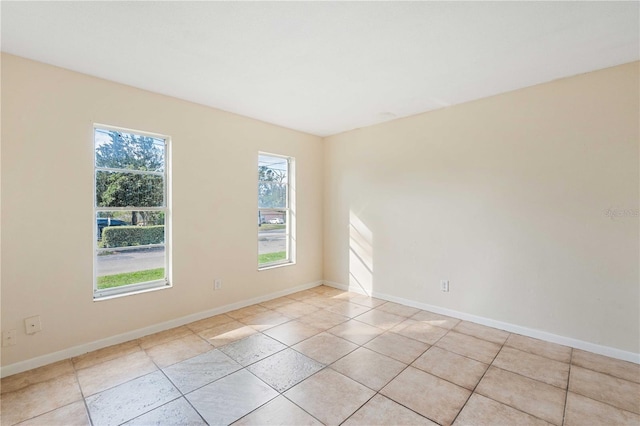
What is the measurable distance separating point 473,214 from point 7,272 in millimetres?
4471

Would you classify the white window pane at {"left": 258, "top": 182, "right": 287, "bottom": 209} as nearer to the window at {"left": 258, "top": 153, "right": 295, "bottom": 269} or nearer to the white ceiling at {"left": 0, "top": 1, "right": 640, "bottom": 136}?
the window at {"left": 258, "top": 153, "right": 295, "bottom": 269}

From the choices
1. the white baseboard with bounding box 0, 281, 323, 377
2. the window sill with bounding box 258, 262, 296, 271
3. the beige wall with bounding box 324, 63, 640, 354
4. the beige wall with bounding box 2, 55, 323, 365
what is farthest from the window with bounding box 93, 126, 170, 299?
the beige wall with bounding box 324, 63, 640, 354

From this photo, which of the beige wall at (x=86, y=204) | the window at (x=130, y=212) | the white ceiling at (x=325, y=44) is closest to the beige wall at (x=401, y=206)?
the beige wall at (x=86, y=204)

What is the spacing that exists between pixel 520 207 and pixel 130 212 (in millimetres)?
4123

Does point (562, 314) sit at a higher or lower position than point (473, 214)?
lower

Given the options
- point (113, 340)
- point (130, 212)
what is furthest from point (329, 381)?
point (130, 212)

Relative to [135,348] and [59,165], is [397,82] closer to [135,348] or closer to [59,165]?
[59,165]

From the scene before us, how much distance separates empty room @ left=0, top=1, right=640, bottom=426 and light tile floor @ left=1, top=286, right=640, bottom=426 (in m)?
0.02

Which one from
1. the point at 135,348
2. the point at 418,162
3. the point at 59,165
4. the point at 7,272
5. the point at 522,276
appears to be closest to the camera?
the point at 7,272

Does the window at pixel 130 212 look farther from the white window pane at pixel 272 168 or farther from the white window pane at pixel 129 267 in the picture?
the white window pane at pixel 272 168

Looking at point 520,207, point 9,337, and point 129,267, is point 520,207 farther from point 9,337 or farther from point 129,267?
point 9,337

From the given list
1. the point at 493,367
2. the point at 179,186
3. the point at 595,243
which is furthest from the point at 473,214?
the point at 179,186

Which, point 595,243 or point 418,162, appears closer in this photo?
point 595,243

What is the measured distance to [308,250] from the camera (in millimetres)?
4879
